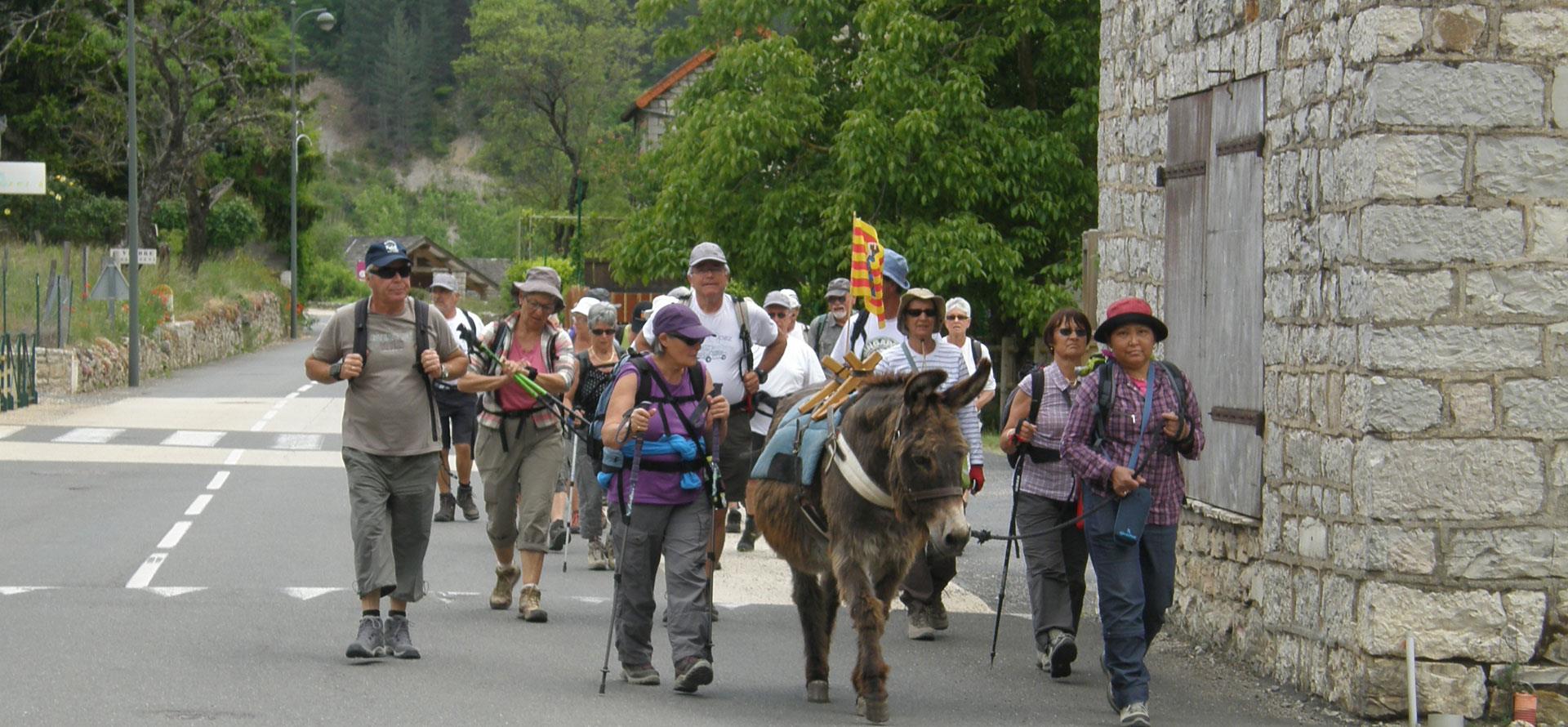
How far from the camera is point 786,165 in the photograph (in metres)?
29.4

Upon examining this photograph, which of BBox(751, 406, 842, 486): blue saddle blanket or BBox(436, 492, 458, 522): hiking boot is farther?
BBox(436, 492, 458, 522): hiking boot

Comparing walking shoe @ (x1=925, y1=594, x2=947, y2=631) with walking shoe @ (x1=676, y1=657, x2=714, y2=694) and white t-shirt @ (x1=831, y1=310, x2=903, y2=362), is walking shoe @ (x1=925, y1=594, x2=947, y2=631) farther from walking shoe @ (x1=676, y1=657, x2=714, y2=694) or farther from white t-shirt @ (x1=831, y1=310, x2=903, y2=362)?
walking shoe @ (x1=676, y1=657, x2=714, y2=694)

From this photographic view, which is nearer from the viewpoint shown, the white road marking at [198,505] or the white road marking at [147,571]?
the white road marking at [147,571]

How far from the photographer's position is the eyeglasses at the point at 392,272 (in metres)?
8.82

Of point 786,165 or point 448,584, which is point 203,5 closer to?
point 786,165

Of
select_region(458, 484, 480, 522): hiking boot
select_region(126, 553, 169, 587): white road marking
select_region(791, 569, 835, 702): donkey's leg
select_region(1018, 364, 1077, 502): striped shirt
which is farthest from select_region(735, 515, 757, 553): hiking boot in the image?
select_region(791, 569, 835, 702): donkey's leg

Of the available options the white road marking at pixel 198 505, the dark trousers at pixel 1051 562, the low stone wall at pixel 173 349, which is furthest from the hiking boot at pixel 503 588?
the low stone wall at pixel 173 349

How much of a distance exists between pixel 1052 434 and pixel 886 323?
6.74 ft

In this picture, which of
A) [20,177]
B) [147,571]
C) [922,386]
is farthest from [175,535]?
[20,177]

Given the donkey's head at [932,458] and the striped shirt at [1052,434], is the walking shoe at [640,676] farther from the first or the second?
the striped shirt at [1052,434]

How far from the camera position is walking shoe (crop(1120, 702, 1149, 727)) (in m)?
8.07

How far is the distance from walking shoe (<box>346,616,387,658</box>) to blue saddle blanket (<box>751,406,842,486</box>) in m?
1.95

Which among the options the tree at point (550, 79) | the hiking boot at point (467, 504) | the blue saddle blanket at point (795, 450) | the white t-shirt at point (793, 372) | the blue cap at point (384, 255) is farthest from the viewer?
the tree at point (550, 79)

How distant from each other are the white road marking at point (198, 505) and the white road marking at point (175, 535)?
0.63m
